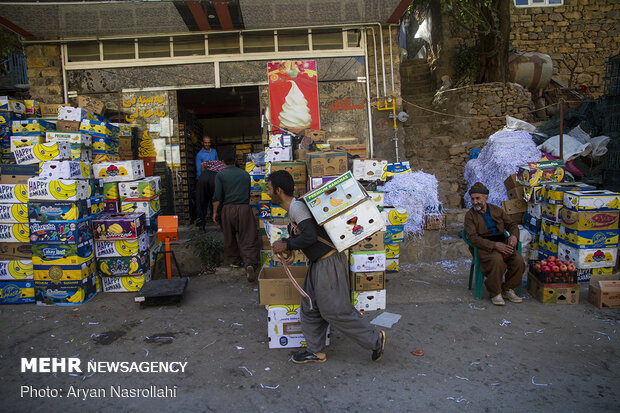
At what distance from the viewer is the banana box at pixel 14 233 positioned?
Answer: 5430mm

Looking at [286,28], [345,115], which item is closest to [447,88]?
[345,115]

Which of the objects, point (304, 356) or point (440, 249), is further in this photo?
point (440, 249)

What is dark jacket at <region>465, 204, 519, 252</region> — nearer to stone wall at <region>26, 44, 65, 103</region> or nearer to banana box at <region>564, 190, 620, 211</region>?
banana box at <region>564, 190, 620, 211</region>

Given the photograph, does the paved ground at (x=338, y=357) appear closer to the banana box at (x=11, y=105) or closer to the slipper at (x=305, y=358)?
the slipper at (x=305, y=358)

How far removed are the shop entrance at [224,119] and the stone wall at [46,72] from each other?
2.78 m

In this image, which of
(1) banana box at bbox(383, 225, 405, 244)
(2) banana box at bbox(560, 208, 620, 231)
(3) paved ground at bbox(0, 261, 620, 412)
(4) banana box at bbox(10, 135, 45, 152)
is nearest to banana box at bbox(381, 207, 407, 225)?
(1) banana box at bbox(383, 225, 405, 244)

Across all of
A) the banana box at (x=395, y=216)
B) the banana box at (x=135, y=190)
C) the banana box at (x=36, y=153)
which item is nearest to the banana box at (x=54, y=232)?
the banana box at (x=36, y=153)

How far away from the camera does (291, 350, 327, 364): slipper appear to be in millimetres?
3715

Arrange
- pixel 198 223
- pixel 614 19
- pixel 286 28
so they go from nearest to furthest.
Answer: pixel 198 223 < pixel 286 28 < pixel 614 19

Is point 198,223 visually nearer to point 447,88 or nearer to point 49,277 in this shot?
point 49,277

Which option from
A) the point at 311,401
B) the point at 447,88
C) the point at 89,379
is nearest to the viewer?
the point at 311,401

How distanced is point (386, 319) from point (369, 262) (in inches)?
30.3

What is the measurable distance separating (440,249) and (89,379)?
564 cm

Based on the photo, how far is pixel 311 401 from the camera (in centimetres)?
317
